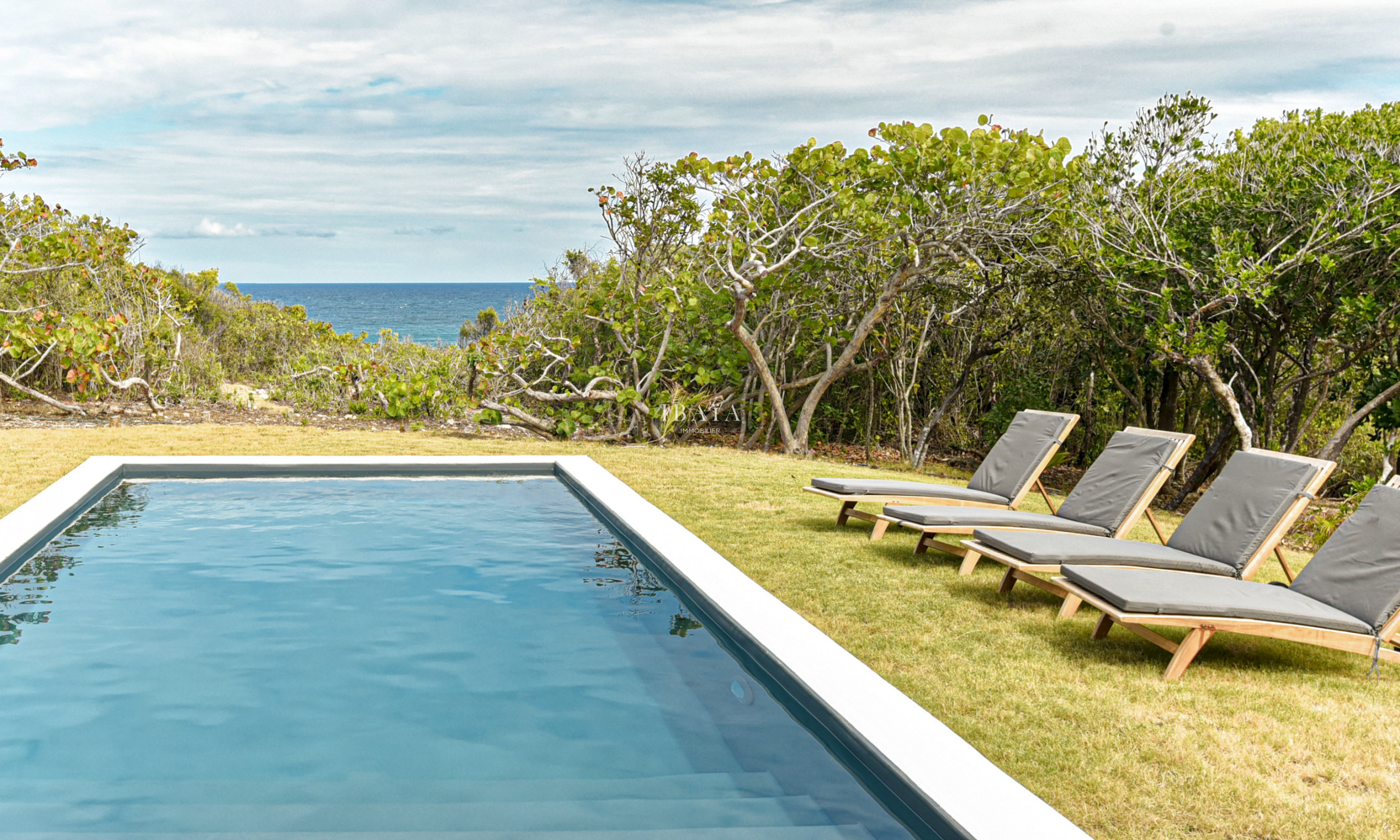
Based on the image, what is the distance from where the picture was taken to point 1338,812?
297 centimetres

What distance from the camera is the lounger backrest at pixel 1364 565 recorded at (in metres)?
4.21

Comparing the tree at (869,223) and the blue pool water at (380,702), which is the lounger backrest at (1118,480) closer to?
the blue pool water at (380,702)

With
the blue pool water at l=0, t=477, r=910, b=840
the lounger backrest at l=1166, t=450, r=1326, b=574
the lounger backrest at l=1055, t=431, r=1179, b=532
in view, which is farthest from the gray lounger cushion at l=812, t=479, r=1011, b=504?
the blue pool water at l=0, t=477, r=910, b=840

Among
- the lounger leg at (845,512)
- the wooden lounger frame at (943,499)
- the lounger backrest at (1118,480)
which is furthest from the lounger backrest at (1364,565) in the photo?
the lounger leg at (845,512)

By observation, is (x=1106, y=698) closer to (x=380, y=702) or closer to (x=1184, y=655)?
(x=1184, y=655)

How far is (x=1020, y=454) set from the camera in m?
7.07

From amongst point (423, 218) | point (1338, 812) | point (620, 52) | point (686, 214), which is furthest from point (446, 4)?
point (423, 218)

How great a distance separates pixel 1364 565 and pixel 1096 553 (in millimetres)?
1143

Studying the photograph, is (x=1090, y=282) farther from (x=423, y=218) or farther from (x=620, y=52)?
(x=423, y=218)

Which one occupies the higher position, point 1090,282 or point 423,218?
point 423,218

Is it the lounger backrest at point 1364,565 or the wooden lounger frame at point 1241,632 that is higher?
the lounger backrest at point 1364,565

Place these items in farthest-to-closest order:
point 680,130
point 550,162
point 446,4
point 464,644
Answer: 1. point 680,130
2. point 550,162
3. point 446,4
4. point 464,644

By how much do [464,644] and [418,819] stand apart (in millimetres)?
1832

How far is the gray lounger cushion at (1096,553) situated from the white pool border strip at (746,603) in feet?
4.22
